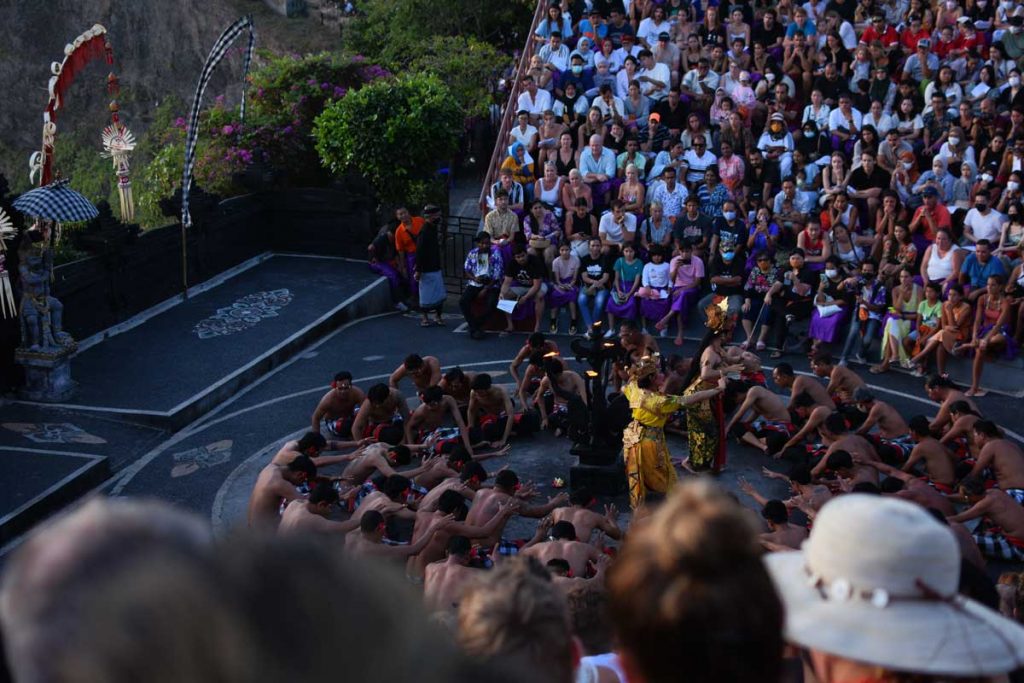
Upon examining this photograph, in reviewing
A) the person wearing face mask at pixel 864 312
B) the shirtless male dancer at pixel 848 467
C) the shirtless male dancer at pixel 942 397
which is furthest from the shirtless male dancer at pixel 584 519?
the person wearing face mask at pixel 864 312

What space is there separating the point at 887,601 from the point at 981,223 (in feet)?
43.6

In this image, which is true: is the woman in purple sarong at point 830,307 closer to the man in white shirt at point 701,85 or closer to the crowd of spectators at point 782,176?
the crowd of spectators at point 782,176

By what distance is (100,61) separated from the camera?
34.8 metres

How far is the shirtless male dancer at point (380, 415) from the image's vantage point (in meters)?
12.0

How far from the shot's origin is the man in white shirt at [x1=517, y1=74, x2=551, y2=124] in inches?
720

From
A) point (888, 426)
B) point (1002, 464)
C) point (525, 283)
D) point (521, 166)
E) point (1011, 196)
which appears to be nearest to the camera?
point (1002, 464)

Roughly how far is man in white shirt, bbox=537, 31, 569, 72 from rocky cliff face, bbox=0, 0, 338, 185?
55.2ft

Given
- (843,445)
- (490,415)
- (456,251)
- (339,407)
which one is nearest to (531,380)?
(490,415)

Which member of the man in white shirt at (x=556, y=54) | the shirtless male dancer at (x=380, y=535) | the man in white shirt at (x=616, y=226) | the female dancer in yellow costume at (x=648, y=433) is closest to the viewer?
the shirtless male dancer at (x=380, y=535)

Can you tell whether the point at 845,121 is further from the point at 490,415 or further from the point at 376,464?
Answer: the point at 376,464

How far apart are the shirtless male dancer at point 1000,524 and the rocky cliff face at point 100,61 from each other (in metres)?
28.0

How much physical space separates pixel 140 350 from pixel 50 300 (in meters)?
1.76

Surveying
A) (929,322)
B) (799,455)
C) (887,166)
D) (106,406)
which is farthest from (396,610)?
(887,166)

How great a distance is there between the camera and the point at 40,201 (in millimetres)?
13125
